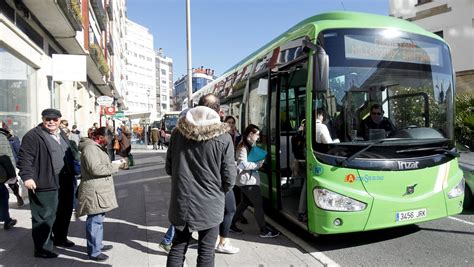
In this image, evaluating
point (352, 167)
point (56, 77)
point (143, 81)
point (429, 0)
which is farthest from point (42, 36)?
point (143, 81)

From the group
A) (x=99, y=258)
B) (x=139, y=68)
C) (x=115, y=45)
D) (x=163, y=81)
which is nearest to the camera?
(x=99, y=258)

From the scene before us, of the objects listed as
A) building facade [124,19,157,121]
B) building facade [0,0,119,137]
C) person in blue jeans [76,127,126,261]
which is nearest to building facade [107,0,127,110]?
building facade [0,0,119,137]

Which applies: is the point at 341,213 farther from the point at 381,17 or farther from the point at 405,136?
the point at 381,17

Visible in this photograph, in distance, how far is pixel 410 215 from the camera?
4992 millimetres

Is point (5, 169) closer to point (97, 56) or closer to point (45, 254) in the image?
point (45, 254)

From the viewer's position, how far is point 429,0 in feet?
72.1

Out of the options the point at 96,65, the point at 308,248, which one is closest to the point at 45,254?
the point at 308,248

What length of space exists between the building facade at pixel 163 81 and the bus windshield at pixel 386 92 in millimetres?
107757

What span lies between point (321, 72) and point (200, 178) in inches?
86.1

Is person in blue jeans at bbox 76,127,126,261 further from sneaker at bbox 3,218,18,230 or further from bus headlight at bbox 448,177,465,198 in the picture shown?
bus headlight at bbox 448,177,465,198

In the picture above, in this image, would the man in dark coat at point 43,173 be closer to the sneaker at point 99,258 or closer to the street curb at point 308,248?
the sneaker at point 99,258

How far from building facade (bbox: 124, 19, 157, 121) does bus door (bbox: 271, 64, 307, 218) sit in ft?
284

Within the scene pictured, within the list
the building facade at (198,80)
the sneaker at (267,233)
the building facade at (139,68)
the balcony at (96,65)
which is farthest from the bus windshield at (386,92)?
the building facade at (198,80)

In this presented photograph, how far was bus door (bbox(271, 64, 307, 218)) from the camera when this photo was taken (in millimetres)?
5891
